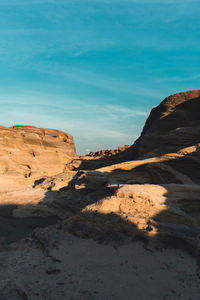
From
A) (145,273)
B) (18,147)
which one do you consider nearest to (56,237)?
(145,273)

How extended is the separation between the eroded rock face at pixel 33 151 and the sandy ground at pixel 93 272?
1501 centimetres

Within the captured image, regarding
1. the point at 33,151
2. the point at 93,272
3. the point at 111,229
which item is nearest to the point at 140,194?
the point at 111,229

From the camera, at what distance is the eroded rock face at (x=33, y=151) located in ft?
65.5

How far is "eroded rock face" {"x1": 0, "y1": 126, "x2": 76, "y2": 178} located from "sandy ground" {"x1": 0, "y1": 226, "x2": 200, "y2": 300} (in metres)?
15.0

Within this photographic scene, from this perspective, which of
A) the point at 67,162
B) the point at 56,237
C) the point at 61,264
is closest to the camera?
the point at 61,264

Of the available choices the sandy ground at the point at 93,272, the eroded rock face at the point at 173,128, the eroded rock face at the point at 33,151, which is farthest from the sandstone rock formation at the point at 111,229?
the eroded rock face at the point at 33,151

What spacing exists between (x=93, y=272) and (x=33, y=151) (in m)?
19.6

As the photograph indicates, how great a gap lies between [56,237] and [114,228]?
1601mm

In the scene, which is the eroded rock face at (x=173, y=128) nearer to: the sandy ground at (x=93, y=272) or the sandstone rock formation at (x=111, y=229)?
the sandstone rock formation at (x=111, y=229)

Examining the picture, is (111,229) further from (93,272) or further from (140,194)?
(93,272)

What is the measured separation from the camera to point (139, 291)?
3.68 meters

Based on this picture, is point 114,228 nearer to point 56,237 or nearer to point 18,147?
point 56,237

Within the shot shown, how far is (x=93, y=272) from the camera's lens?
14.1ft

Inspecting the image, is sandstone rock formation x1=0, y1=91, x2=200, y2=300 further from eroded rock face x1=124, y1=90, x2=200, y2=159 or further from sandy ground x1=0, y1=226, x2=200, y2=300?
eroded rock face x1=124, y1=90, x2=200, y2=159
